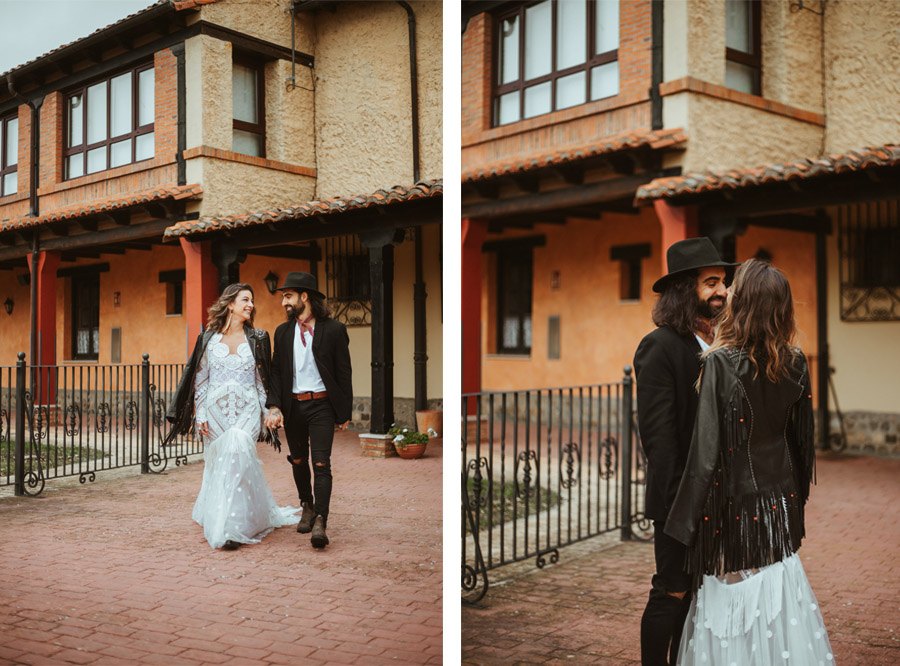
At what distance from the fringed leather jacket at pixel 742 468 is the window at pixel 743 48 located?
120 centimetres

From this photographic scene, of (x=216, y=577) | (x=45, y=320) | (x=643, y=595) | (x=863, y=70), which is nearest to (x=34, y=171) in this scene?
(x=45, y=320)

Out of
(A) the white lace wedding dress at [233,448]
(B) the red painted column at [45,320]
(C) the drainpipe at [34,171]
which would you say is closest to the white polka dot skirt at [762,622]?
(A) the white lace wedding dress at [233,448]

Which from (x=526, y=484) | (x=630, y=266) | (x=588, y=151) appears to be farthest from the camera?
(x=630, y=266)

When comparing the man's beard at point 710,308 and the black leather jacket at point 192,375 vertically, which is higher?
the man's beard at point 710,308

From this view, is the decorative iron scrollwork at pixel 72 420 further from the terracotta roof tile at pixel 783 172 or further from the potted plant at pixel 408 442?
the terracotta roof tile at pixel 783 172

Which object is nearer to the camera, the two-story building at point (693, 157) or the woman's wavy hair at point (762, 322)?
the woman's wavy hair at point (762, 322)

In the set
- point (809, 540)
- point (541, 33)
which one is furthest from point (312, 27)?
point (809, 540)

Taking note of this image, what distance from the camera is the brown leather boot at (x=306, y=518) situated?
8.84 ft

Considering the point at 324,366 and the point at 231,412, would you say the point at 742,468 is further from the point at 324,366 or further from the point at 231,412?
the point at 231,412

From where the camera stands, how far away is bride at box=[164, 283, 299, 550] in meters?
2.56

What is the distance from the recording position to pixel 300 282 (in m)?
2.76

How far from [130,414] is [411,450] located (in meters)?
0.92

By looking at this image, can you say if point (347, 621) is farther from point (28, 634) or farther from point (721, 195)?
point (721, 195)

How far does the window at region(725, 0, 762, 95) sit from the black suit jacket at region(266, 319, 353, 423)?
159cm
